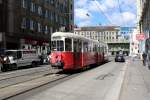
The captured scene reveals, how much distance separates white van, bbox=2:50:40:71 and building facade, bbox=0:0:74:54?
986cm

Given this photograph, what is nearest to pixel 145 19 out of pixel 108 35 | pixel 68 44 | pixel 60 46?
pixel 108 35

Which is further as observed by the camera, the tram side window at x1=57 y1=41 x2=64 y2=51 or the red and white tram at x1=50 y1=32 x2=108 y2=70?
the tram side window at x1=57 y1=41 x2=64 y2=51

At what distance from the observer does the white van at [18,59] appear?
131 ft

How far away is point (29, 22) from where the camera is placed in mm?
65312

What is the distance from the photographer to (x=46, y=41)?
74625 mm

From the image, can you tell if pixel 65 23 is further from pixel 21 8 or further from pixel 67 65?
pixel 67 65

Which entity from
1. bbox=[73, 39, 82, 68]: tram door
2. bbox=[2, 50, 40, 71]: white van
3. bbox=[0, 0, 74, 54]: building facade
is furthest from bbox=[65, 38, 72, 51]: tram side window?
bbox=[0, 0, 74, 54]: building facade

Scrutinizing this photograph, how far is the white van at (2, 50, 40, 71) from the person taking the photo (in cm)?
4006

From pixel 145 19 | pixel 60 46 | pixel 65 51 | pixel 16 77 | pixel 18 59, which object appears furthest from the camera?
pixel 145 19

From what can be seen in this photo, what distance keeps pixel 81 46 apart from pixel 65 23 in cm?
5881

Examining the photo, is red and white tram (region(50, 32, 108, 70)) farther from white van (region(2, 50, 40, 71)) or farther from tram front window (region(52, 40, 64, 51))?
white van (region(2, 50, 40, 71))

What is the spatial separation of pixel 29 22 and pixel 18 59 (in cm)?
2379

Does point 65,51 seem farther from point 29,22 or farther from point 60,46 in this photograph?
point 29,22

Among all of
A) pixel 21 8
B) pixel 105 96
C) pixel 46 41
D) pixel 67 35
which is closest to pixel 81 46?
pixel 67 35
